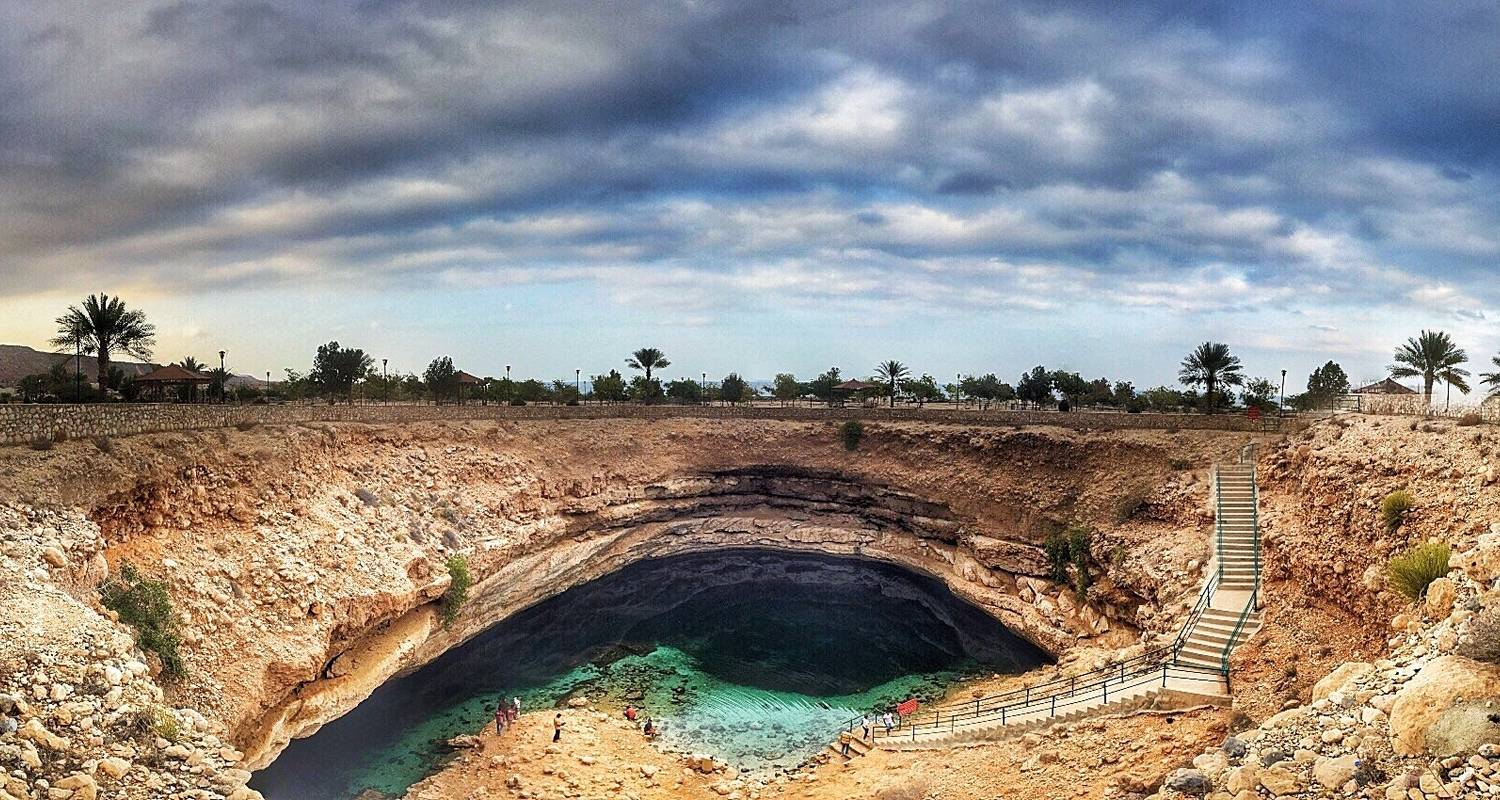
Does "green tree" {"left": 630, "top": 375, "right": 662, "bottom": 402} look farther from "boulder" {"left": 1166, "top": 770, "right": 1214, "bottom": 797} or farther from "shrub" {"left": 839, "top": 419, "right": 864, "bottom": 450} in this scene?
"boulder" {"left": 1166, "top": 770, "right": 1214, "bottom": 797}

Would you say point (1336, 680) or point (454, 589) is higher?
point (1336, 680)

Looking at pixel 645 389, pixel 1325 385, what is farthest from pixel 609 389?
pixel 1325 385

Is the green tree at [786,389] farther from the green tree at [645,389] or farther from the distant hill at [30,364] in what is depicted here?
the distant hill at [30,364]

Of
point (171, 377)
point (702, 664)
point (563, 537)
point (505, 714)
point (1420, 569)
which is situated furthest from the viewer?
point (563, 537)

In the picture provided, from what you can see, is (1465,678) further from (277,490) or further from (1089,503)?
(277,490)

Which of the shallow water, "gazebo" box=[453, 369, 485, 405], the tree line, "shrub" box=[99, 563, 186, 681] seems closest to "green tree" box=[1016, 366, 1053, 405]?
the tree line

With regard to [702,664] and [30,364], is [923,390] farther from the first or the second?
[30,364]

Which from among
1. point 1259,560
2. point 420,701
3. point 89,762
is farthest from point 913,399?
point 89,762
